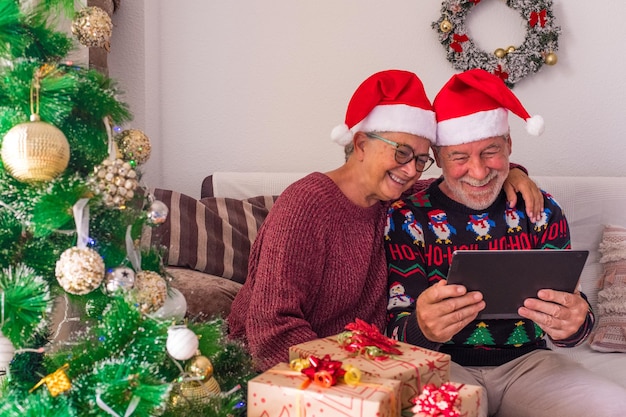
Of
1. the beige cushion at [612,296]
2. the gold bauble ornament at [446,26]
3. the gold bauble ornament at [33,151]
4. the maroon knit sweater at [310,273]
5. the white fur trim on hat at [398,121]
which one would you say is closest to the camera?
the gold bauble ornament at [33,151]

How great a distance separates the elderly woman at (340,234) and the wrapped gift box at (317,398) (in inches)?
17.1

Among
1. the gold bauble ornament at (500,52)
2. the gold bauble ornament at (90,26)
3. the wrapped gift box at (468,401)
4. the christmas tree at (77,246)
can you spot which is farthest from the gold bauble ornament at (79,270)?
the gold bauble ornament at (500,52)

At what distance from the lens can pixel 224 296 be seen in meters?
1.84

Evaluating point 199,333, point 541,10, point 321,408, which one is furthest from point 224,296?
point 541,10

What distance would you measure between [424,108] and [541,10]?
4.01ft

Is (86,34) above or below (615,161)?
above

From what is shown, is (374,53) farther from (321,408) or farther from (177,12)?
(321,408)

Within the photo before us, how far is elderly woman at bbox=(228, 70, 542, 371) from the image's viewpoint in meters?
1.56

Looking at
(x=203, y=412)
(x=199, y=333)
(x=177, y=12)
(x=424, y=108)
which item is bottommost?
(x=203, y=412)

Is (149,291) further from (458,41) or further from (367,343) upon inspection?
(458,41)

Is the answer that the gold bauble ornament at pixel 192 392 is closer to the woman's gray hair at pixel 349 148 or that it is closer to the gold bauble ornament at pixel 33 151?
the gold bauble ornament at pixel 33 151

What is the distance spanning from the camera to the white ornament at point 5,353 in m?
1.08

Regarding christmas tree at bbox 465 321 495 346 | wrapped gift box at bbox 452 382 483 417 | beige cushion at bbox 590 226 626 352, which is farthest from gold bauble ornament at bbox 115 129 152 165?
beige cushion at bbox 590 226 626 352

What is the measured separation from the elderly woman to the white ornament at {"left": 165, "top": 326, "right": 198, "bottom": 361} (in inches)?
20.1
